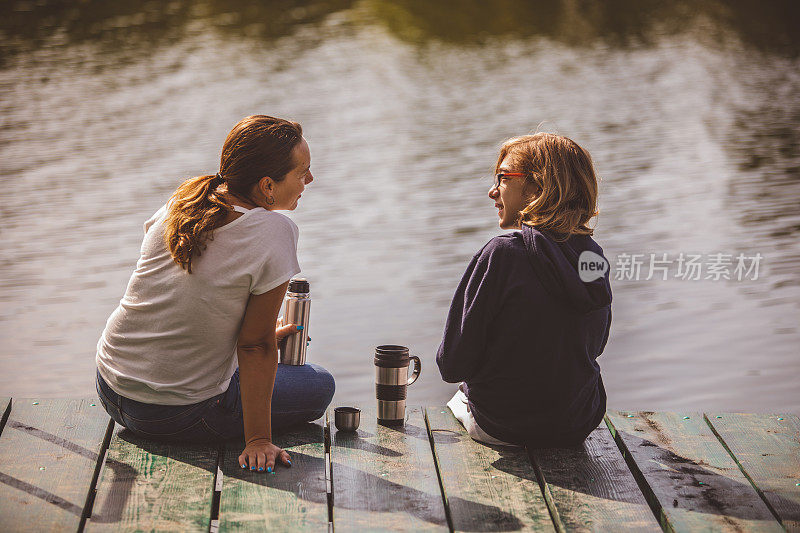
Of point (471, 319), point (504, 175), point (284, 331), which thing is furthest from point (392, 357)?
point (504, 175)

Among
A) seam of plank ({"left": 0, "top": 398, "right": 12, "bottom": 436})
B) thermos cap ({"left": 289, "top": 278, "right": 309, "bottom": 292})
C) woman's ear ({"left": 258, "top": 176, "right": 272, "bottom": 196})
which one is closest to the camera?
woman's ear ({"left": 258, "top": 176, "right": 272, "bottom": 196})

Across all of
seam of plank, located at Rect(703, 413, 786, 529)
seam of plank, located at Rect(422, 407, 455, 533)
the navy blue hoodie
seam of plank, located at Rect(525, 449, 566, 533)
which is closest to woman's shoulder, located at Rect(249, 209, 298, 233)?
the navy blue hoodie

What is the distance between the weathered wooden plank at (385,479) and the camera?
254cm

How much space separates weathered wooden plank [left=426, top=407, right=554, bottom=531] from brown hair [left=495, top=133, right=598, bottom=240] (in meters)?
0.70

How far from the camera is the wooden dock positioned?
8.31ft

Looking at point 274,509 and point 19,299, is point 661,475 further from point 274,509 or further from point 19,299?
point 19,299

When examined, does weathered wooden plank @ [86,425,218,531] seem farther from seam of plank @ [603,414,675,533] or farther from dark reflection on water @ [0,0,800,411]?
dark reflection on water @ [0,0,800,411]

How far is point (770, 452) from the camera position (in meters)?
3.13

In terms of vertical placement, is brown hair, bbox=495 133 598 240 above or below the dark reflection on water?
above

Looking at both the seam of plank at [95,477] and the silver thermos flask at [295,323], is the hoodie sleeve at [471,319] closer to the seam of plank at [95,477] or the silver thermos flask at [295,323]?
the silver thermos flask at [295,323]

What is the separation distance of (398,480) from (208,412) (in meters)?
0.61

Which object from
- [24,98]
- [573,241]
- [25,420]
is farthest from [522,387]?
[24,98]

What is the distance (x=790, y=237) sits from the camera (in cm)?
765

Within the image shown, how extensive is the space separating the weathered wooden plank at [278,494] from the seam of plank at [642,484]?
89 centimetres
